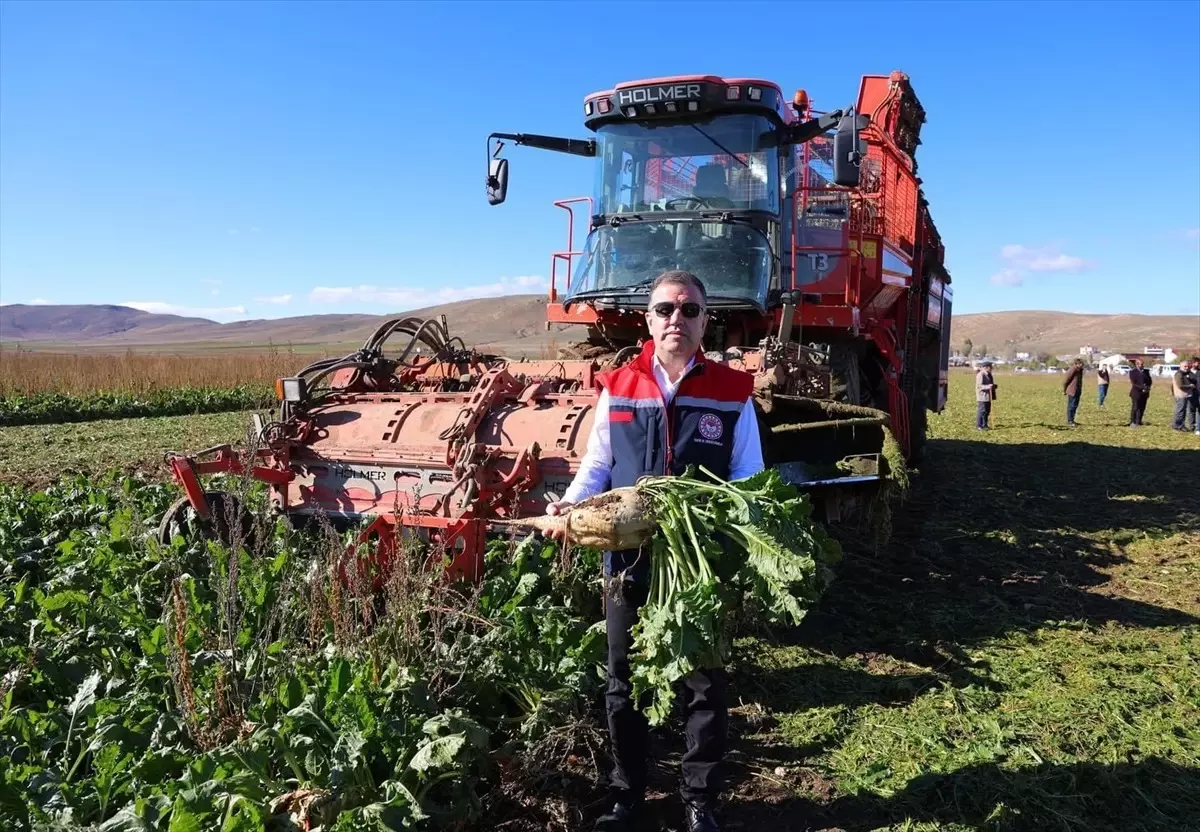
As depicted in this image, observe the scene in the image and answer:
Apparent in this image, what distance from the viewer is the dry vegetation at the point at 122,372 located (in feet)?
68.9

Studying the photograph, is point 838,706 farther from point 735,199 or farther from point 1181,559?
point 1181,559

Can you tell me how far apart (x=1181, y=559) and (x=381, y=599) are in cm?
630

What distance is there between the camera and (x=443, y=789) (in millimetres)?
2906

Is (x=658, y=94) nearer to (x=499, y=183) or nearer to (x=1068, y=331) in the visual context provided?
(x=499, y=183)

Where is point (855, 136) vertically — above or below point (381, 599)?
above

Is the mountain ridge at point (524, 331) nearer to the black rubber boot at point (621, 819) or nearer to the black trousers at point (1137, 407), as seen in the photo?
the black trousers at point (1137, 407)

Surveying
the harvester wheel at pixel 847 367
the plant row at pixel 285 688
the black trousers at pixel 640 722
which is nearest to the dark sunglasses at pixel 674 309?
the black trousers at pixel 640 722

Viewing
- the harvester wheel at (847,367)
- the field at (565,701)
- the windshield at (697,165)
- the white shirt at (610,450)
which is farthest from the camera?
the harvester wheel at (847,367)

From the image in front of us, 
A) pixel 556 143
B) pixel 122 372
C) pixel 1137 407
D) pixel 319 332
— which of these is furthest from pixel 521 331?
pixel 556 143

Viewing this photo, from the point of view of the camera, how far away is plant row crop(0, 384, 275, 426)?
19406 mm

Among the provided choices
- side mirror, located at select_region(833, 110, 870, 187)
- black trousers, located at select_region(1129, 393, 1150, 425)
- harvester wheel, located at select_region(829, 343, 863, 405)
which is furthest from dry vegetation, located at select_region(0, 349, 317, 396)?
black trousers, located at select_region(1129, 393, 1150, 425)

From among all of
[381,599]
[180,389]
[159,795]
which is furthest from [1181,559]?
A: [180,389]

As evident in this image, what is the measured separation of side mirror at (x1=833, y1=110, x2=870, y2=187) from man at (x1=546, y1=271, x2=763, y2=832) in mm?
3094

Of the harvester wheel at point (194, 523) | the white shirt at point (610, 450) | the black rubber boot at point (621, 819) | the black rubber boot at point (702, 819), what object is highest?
the white shirt at point (610, 450)
